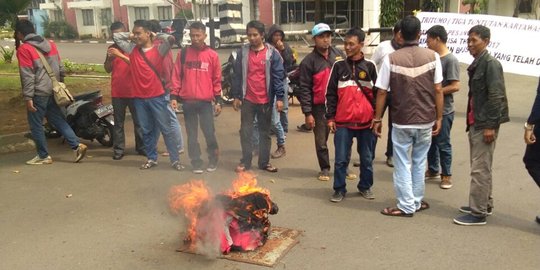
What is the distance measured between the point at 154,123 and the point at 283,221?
8.61 ft

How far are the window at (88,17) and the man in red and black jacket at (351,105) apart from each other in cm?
4340

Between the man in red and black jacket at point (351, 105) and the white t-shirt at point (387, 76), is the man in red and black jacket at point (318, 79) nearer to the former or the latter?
the man in red and black jacket at point (351, 105)

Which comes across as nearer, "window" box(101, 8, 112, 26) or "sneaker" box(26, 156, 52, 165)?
"sneaker" box(26, 156, 52, 165)

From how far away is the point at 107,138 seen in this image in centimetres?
788

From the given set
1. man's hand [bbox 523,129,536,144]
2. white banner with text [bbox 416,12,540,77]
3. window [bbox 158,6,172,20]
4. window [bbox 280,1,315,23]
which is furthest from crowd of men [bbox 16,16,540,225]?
window [bbox 158,6,172,20]

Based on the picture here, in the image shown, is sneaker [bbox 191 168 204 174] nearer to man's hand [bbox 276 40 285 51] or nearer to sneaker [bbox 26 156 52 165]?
sneaker [bbox 26 156 52 165]

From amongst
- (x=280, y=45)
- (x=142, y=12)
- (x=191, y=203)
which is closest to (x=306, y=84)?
(x=191, y=203)

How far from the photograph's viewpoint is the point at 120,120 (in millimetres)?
7051

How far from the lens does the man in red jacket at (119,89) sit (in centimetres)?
666

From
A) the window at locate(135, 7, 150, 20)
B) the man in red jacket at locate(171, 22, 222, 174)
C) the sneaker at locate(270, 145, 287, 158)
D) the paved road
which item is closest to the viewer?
the paved road

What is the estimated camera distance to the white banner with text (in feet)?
29.4

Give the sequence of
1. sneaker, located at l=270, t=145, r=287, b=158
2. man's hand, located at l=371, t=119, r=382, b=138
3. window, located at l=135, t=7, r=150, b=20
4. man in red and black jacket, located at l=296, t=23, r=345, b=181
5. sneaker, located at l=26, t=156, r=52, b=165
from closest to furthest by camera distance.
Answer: man's hand, located at l=371, t=119, r=382, b=138
man in red and black jacket, located at l=296, t=23, r=345, b=181
sneaker, located at l=26, t=156, r=52, b=165
sneaker, located at l=270, t=145, r=287, b=158
window, located at l=135, t=7, r=150, b=20

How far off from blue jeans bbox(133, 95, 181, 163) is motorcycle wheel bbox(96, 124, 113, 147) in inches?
54.3

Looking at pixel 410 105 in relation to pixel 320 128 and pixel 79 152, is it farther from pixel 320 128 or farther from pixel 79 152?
pixel 79 152
